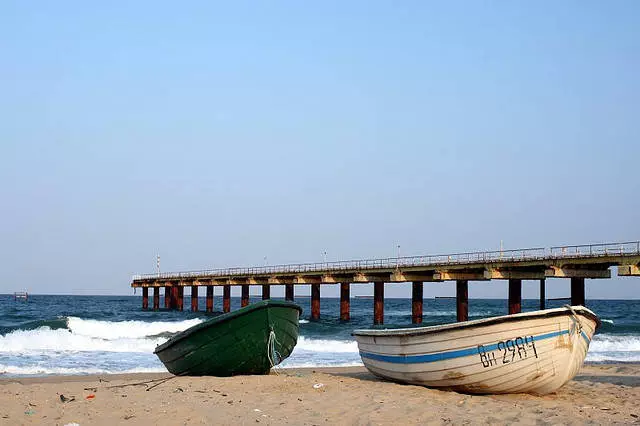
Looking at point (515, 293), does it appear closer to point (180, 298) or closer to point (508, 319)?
point (508, 319)

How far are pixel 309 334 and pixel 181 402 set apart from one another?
24.9 m

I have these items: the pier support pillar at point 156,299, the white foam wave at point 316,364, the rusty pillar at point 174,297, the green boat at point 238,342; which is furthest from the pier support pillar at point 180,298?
the green boat at point 238,342

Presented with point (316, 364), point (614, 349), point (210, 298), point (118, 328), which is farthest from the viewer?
point (210, 298)

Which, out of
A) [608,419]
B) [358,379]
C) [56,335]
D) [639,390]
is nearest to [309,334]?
[56,335]

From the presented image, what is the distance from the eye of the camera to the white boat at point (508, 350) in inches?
459

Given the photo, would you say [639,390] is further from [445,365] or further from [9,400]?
[9,400]

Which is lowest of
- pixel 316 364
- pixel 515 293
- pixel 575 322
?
pixel 316 364

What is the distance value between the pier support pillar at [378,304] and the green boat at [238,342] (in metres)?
28.4

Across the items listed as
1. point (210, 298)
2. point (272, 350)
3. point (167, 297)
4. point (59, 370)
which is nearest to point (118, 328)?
point (210, 298)

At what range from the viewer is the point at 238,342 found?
15.0 meters

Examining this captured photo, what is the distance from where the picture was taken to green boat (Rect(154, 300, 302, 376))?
48.5 ft

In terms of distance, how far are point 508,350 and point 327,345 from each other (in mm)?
20472

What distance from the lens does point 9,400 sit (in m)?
12.5

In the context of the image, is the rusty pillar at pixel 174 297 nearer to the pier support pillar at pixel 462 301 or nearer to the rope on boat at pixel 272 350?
the pier support pillar at pixel 462 301
